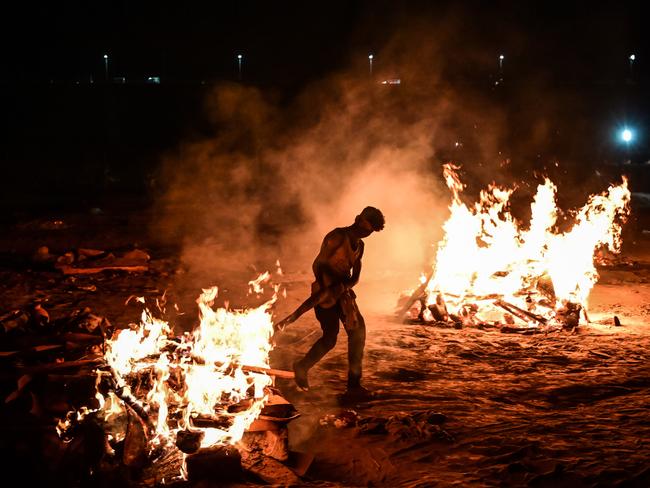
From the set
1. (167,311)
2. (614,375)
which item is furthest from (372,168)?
(614,375)

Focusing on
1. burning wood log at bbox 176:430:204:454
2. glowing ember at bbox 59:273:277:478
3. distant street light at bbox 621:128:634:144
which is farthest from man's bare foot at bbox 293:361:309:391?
distant street light at bbox 621:128:634:144

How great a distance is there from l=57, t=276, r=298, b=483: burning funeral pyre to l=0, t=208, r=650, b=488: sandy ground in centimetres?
53

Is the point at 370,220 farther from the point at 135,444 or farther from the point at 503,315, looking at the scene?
the point at 503,315

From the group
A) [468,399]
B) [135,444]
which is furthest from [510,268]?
[135,444]

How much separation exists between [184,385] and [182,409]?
24 cm

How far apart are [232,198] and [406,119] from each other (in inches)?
241

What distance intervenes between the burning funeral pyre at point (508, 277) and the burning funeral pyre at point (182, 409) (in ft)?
14.1

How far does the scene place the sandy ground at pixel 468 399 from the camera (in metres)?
4.32

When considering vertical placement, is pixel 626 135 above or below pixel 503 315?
above

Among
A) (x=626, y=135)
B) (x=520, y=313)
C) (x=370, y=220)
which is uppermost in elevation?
(x=626, y=135)

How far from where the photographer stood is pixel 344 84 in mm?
24812

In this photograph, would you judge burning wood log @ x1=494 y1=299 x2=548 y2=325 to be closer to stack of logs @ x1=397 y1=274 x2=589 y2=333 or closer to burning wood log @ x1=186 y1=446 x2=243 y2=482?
stack of logs @ x1=397 y1=274 x2=589 y2=333

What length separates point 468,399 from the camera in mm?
5715

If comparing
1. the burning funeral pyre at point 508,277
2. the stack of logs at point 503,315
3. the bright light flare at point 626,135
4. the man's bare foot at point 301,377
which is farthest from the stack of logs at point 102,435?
the bright light flare at point 626,135
